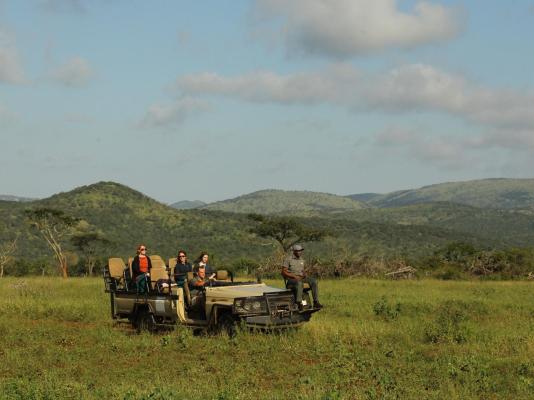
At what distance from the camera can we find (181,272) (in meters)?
15.2

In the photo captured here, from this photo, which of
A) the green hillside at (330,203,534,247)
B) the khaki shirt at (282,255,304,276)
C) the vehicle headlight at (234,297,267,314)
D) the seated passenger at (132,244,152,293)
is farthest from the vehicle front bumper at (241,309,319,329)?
the green hillside at (330,203,534,247)

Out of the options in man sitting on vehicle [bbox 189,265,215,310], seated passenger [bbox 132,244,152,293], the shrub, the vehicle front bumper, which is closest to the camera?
the vehicle front bumper

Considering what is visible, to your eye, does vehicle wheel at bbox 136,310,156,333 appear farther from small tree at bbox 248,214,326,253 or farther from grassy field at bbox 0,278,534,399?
small tree at bbox 248,214,326,253

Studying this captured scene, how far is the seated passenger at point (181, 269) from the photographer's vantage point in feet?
49.4

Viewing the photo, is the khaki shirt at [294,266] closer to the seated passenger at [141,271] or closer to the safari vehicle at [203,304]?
the safari vehicle at [203,304]

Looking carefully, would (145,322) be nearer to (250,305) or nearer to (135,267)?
(135,267)

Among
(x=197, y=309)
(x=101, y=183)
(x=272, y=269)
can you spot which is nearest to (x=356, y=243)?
(x=101, y=183)

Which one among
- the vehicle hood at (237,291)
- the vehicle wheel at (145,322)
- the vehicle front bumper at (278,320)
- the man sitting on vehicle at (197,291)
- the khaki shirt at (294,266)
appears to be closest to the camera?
the vehicle front bumper at (278,320)

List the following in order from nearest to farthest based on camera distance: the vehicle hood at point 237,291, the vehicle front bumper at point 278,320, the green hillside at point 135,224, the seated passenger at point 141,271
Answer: the vehicle front bumper at point 278,320, the vehicle hood at point 237,291, the seated passenger at point 141,271, the green hillside at point 135,224

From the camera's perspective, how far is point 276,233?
51562 mm

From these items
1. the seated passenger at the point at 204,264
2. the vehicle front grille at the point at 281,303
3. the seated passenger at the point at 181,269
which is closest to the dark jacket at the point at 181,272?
the seated passenger at the point at 181,269

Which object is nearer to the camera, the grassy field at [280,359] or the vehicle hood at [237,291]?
the grassy field at [280,359]


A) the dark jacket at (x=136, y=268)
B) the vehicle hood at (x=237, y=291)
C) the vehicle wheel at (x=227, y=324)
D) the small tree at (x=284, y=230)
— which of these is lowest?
the vehicle wheel at (x=227, y=324)

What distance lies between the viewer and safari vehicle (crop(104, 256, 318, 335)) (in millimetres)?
13383
